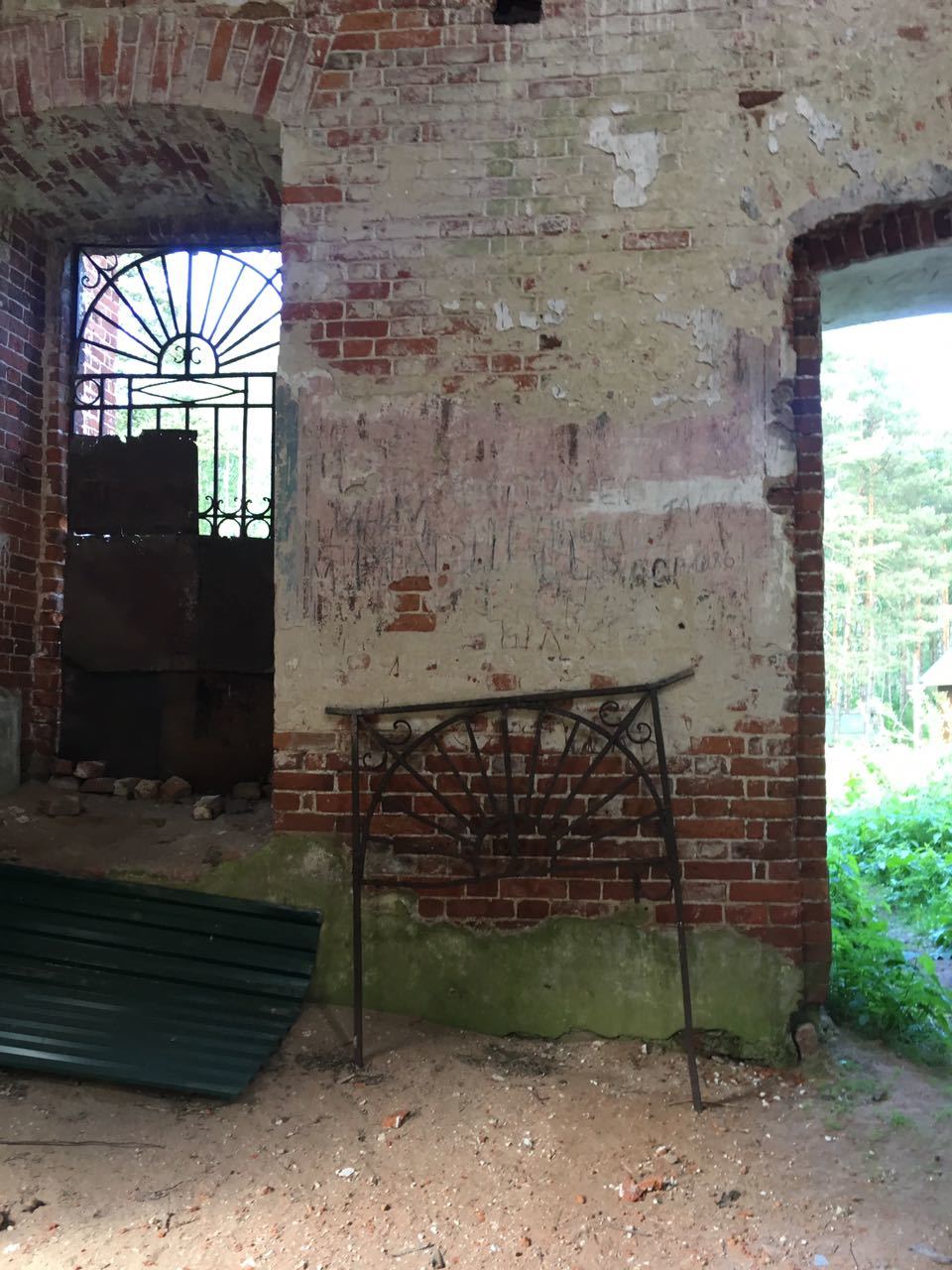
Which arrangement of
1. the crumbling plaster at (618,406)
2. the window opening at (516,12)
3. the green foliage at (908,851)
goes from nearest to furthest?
the crumbling plaster at (618,406)
the window opening at (516,12)
the green foliage at (908,851)

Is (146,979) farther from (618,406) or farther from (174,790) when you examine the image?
(618,406)

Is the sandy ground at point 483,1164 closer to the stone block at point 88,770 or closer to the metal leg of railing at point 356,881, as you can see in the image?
the metal leg of railing at point 356,881

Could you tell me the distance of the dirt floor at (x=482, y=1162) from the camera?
6.49 feet

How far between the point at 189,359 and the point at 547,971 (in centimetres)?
327

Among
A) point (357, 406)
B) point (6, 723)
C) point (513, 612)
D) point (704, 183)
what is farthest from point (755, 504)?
point (6, 723)

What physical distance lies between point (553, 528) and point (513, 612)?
332 mm

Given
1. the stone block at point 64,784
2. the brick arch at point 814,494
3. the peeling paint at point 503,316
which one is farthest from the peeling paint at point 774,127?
the stone block at point 64,784

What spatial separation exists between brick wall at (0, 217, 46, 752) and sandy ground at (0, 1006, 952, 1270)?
202 cm

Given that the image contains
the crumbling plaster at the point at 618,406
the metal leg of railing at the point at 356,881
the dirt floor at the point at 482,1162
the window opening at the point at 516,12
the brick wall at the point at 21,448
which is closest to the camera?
the dirt floor at the point at 482,1162

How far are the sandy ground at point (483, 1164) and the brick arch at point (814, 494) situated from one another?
535 millimetres

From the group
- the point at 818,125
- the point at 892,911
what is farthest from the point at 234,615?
the point at 892,911

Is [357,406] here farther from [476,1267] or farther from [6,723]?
[476,1267]

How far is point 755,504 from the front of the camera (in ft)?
9.84

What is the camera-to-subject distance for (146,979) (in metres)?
2.95
